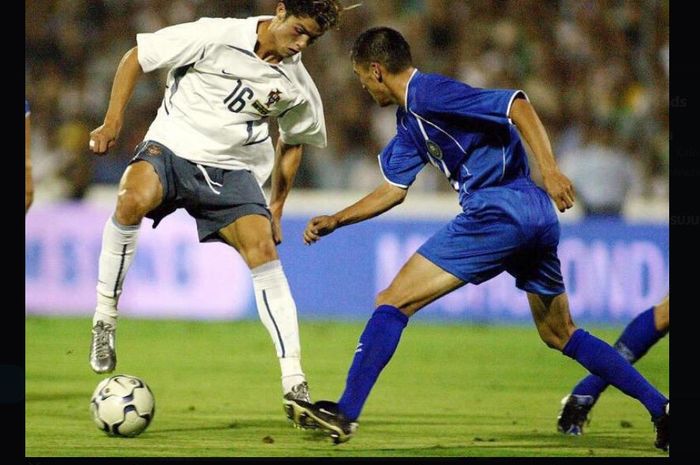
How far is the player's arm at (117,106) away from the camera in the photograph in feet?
19.4

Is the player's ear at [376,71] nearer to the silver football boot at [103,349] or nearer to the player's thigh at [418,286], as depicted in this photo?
the player's thigh at [418,286]

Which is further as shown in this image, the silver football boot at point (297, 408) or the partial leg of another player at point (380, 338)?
the silver football boot at point (297, 408)

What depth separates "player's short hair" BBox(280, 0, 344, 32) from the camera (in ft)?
20.0

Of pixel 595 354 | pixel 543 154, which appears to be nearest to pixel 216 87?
pixel 543 154

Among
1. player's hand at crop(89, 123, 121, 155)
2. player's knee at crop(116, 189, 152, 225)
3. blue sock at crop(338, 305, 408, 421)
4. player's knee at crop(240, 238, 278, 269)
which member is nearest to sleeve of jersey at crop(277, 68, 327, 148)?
player's knee at crop(240, 238, 278, 269)

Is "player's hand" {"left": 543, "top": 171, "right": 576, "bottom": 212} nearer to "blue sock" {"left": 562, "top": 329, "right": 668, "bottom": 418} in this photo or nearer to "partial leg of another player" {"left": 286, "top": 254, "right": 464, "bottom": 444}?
"partial leg of another player" {"left": 286, "top": 254, "right": 464, "bottom": 444}

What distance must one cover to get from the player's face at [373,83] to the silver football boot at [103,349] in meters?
1.86

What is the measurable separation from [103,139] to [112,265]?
778 mm

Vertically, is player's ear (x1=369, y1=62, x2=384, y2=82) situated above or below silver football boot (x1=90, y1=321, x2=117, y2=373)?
above

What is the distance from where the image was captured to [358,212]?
5852 mm

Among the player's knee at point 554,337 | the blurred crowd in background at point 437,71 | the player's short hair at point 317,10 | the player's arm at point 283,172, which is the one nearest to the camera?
the player's knee at point 554,337

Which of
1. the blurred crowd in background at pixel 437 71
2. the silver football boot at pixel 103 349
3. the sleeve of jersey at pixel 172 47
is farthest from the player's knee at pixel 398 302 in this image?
the blurred crowd in background at pixel 437 71

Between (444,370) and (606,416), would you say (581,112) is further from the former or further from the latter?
(606,416)

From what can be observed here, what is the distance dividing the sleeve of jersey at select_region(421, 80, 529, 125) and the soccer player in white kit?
915 millimetres
